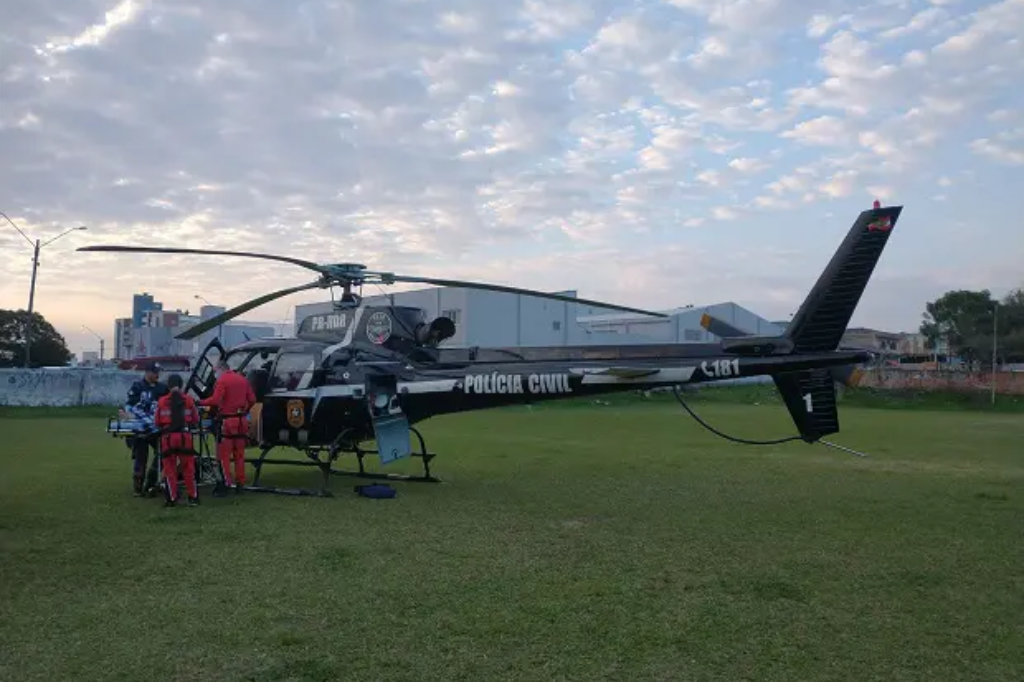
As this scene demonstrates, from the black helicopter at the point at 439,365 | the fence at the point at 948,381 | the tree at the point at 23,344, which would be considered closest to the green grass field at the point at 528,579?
the black helicopter at the point at 439,365

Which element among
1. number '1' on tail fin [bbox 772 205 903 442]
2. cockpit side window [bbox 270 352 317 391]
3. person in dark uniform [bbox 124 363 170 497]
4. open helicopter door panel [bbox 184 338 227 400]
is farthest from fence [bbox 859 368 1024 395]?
person in dark uniform [bbox 124 363 170 497]

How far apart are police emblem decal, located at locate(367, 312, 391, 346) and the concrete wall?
20516mm

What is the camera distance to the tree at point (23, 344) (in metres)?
55.5

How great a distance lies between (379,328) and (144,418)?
3.22 metres

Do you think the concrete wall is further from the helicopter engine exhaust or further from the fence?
the fence

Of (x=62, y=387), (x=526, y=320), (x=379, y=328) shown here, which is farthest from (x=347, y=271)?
(x=526, y=320)

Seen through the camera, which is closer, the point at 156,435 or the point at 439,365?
the point at 156,435

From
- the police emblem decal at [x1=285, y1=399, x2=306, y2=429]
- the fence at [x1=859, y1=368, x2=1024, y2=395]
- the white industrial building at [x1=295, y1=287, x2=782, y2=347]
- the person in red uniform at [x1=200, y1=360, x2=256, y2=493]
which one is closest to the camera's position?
the person in red uniform at [x1=200, y1=360, x2=256, y2=493]

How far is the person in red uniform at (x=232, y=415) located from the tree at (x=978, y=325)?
187 feet

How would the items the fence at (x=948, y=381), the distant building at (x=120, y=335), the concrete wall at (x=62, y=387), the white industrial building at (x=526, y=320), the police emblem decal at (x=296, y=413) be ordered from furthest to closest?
the distant building at (x=120, y=335) → the white industrial building at (x=526, y=320) → the fence at (x=948, y=381) → the concrete wall at (x=62, y=387) → the police emblem decal at (x=296, y=413)

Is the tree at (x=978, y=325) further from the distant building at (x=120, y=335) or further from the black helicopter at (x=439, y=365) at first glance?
the distant building at (x=120, y=335)

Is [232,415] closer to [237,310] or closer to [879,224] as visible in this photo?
[237,310]

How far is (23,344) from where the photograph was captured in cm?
5675

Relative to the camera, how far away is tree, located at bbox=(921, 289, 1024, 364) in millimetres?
60781
